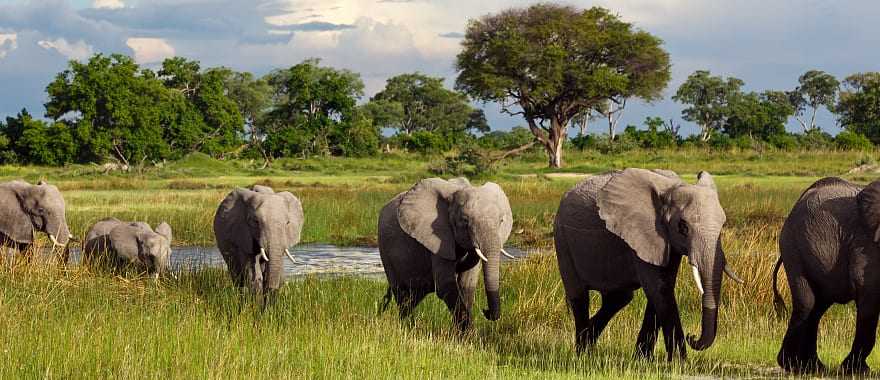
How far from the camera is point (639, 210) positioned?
27.1 feet

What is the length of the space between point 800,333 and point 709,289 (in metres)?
1.13

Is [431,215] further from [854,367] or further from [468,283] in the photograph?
[854,367]

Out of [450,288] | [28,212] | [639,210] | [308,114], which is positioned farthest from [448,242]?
[308,114]

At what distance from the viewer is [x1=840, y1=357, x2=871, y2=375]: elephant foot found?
26.6 feet

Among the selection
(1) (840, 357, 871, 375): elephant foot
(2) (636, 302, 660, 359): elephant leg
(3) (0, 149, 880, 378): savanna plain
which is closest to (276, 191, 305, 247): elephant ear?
(3) (0, 149, 880, 378): savanna plain

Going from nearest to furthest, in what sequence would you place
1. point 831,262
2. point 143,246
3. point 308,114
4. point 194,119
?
point 831,262, point 143,246, point 194,119, point 308,114

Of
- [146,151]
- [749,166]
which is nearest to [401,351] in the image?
[749,166]

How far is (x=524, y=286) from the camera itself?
1255 centimetres

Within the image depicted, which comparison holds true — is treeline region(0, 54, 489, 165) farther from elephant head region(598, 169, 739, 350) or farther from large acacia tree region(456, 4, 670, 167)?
elephant head region(598, 169, 739, 350)

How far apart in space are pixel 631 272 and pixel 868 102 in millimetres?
59045

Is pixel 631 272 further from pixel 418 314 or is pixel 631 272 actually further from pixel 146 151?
pixel 146 151

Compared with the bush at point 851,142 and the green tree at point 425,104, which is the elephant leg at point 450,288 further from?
the green tree at point 425,104

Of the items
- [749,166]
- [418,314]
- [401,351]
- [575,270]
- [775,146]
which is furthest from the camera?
[775,146]

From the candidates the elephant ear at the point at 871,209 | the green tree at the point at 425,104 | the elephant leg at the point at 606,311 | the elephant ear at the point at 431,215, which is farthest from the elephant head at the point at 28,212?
the green tree at the point at 425,104
